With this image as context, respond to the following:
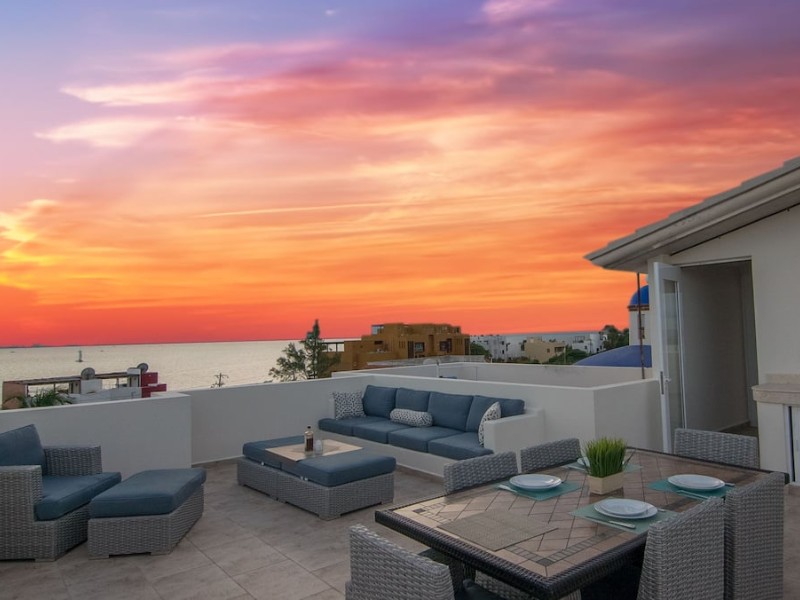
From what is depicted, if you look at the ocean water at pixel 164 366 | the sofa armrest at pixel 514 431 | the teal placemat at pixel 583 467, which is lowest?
the ocean water at pixel 164 366

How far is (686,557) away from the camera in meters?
2.26

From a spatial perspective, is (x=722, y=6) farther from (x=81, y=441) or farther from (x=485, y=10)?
(x=81, y=441)

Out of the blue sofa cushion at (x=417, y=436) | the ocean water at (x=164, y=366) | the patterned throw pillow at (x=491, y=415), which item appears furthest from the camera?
the ocean water at (x=164, y=366)

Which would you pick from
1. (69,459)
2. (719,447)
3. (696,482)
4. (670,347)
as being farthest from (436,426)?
(696,482)

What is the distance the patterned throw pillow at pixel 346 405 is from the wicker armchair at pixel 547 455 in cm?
436

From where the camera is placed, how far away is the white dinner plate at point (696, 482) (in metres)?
2.92

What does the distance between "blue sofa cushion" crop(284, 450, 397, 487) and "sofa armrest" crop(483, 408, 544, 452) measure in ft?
3.45

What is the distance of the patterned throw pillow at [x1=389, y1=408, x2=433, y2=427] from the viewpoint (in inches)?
279

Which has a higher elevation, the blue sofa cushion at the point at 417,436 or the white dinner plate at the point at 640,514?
the white dinner plate at the point at 640,514

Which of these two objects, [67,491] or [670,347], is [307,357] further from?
[67,491]

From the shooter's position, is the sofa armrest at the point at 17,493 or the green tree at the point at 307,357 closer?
the sofa armrest at the point at 17,493

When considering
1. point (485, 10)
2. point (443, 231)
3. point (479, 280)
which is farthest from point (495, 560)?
point (479, 280)

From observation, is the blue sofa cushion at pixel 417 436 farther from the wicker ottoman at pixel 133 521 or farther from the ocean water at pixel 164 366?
the ocean water at pixel 164 366

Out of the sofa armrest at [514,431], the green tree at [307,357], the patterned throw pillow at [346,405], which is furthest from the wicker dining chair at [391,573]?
the green tree at [307,357]
